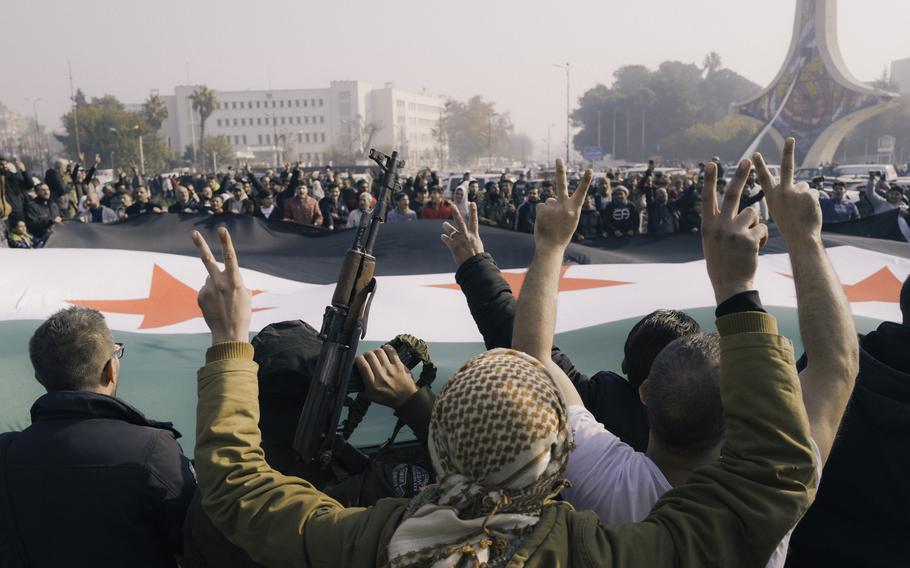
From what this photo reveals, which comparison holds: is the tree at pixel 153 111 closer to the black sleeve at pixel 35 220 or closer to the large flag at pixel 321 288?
the black sleeve at pixel 35 220

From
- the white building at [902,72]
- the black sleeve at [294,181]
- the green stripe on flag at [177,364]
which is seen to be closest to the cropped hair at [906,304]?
the green stripe on flag at [177,364]

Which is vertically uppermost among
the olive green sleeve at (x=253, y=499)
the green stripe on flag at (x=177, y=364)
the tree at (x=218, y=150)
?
the tree at (x=218, y=150)

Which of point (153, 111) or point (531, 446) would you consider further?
point (153, 111)

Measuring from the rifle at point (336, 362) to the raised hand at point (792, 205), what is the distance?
1.00 m

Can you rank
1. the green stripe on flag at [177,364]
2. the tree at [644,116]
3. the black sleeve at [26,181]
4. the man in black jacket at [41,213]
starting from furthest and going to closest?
the tree at [644,116] → the black sleeve at [26,181] → the man in black jacket at [41,213] → the green stripe on flag at [177,364]

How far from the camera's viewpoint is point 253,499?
1.36 m

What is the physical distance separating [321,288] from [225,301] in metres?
4.35

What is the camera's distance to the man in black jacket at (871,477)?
70.6 inches

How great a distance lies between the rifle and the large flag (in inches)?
66.4

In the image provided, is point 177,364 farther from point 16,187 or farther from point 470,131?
point 470,131

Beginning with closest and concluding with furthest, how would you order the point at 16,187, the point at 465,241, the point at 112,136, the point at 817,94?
1. the point at 465,241
2. the point at 16,187
3. the point at 817,94
4. the point at 112,136

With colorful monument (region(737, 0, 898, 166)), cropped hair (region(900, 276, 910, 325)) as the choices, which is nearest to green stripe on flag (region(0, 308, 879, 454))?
cropped hair (region(900, 276, 910, 325))

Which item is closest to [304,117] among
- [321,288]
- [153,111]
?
[153,111]

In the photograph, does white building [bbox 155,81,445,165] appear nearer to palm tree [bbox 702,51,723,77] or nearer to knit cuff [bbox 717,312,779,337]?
palm tree [bbox 702,51,723,77]
